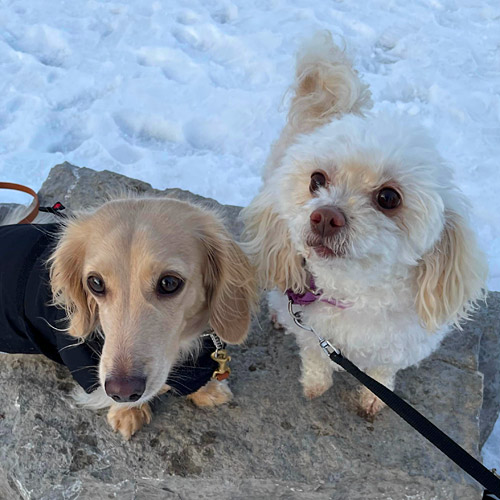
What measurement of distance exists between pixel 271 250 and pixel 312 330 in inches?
15.6

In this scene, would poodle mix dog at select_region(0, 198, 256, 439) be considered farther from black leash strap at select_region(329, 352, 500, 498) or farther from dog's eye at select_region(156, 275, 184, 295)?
black leash strap at select_region(329, 352, 500, 498)

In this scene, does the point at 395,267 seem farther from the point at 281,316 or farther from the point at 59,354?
the point at 59,354

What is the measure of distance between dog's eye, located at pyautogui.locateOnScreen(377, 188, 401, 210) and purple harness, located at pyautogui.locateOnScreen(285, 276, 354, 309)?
0.48 metres

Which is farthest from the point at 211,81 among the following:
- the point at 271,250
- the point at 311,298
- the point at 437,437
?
the point at 437,437

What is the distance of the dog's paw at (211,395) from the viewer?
2566 millimetres

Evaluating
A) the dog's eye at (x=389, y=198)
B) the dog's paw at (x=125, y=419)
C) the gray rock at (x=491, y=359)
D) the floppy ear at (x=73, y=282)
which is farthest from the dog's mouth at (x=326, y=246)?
the gray rock at (x=491, y=359)

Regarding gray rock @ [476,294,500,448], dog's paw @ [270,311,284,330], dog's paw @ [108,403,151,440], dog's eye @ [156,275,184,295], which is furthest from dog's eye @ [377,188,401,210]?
gray rock @ [476,294,500,448]

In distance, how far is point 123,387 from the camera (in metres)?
1.81

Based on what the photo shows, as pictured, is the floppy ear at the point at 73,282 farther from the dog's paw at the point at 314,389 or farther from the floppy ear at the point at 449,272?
the floppy ear at the point at 449,272

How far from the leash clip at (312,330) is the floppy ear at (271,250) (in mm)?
116

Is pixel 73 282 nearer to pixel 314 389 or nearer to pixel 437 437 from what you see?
pixel 314 389

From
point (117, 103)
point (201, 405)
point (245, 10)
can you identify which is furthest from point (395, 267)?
point (245, 10)

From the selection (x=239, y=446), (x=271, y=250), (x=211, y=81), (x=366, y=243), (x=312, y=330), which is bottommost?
(x=239, y=446)

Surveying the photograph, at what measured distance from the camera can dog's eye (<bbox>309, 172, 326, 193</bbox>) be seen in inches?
81.7
